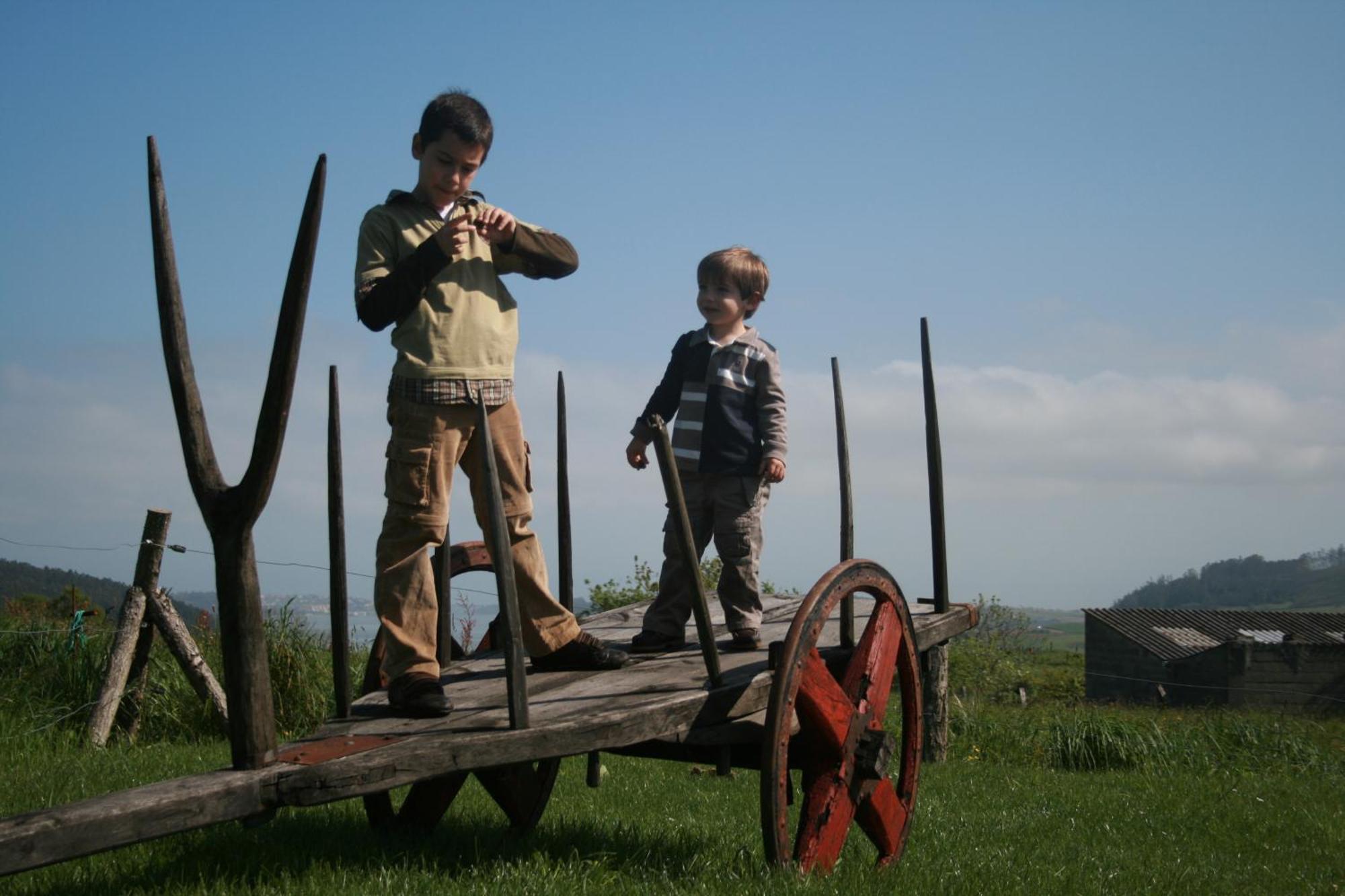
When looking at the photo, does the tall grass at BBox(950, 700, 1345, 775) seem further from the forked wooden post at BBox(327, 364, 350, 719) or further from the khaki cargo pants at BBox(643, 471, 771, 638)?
the forked wooden post at BBox(327, 364, 350, 719)

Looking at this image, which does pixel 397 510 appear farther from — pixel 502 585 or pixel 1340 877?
pixel 1340 877

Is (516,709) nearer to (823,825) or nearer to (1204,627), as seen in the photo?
(823,825)

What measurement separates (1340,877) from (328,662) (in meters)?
6.91

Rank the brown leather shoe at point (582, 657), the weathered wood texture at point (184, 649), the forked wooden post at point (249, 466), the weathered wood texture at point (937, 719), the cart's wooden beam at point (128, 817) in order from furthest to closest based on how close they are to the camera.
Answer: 1. the weathered wood texture at point (937, 719)
2. the weathered wood texture at point (184, 649)
3. the brown leather shoe at point (582, 657)
4. the forked wooden post at point (249, 466)
5. the cart's wooden beam at point (128, 817)

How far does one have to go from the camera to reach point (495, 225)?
375 cm

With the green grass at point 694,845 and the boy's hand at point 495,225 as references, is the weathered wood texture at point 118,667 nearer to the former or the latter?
the green grass at point 694,845

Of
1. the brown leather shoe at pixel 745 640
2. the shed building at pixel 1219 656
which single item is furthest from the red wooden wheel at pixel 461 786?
the shed building at pixel 1219 656

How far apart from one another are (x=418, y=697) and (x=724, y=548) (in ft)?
5.06

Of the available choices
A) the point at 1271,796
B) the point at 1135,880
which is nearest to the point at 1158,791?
the point at 1271,796

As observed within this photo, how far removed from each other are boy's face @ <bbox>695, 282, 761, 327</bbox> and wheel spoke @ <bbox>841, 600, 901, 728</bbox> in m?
1.35

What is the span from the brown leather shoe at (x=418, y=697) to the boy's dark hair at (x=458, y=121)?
163 centimetres

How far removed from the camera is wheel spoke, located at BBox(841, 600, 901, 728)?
399 cm

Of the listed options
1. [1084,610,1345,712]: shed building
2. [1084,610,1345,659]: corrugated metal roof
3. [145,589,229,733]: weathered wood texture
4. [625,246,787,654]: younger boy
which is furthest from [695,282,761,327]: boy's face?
[1084,610,1345,659]: corrugated metal roof

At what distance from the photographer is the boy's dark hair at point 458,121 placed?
3666mm
